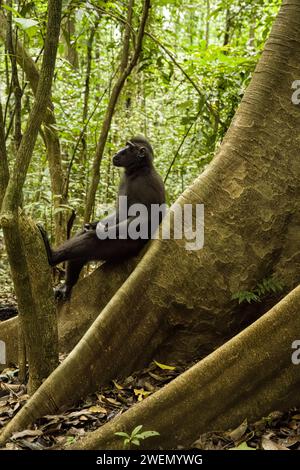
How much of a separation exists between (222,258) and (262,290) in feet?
1.37

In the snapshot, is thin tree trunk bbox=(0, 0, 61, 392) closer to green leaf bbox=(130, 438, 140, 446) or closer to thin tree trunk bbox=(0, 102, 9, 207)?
thin tree trunk bbox=(0, 102, 9, 207)

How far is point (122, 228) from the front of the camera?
6.14m

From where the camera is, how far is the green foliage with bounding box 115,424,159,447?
128 inches

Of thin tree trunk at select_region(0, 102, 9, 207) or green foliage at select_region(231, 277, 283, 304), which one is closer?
thin tree trunk at select_region(0, 102, 9, 207)

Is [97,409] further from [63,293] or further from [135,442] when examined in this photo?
[63,293]

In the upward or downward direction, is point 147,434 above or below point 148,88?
below

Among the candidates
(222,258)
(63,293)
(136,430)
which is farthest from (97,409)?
(63,293)

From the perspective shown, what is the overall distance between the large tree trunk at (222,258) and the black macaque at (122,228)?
0.96 m

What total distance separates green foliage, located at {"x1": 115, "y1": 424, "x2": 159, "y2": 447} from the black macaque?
2.28 meters

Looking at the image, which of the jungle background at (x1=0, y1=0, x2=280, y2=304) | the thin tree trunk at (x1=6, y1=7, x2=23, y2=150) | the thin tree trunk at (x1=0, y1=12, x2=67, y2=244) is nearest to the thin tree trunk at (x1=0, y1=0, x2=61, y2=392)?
the jungle background at (x1=0, y1=0, x2=280, y2=304)

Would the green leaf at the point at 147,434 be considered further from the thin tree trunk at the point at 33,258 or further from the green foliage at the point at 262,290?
the green foliage at the point at 262,290

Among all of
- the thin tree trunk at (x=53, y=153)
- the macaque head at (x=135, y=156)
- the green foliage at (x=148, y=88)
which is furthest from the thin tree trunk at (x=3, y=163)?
the macaque head at (x=135, y=156)

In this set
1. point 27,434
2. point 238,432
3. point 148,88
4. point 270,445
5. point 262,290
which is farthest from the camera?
point 148,88
